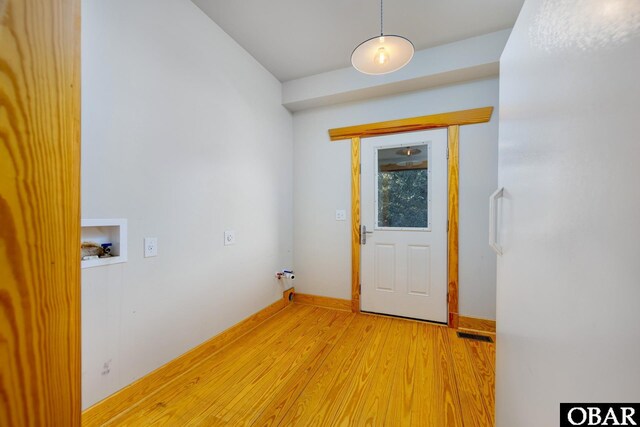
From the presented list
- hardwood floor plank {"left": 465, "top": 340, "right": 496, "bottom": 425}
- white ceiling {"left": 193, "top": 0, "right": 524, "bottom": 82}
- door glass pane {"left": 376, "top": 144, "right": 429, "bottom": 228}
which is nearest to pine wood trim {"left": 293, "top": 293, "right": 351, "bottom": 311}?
door glass pane {"left": 376, "top": 144, "right": 429, "bottom": 228}

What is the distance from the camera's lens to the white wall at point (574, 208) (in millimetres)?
365

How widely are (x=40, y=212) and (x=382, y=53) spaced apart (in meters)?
1.68

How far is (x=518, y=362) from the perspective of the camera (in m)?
0.79

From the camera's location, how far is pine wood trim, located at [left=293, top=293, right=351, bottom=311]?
2.73 m

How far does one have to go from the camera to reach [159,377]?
1532 mm

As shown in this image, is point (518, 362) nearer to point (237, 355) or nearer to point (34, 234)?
point (34, 234)

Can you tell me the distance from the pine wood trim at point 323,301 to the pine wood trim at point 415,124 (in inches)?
72.4

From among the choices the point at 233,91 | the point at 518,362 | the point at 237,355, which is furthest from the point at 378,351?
the point at 233,91

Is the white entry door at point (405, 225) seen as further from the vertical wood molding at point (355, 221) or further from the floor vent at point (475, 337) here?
the floor vent at point (475, 337)

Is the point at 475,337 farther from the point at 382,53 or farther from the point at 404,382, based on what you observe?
the point at 382,53

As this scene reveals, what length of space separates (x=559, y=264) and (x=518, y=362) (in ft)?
1.49

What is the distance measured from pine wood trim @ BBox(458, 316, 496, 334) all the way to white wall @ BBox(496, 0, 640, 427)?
165cm

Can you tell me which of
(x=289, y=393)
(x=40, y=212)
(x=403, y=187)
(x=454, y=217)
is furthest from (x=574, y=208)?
(x=403, y=187)

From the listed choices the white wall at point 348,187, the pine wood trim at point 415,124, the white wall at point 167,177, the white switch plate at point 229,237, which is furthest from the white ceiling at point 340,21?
the white switch plate at point 229,237
